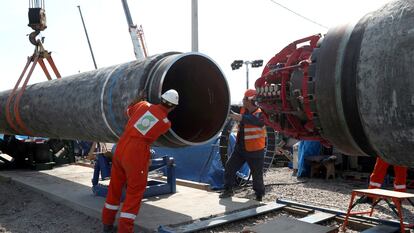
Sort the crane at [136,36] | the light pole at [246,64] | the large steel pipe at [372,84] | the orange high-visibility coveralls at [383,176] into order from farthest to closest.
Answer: the light pole at [246,64]
the crane at [136,36]
the orange high-visibility coveralls at [383,176]
the large steel pipe at [372,84]

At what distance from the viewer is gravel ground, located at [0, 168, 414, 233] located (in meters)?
4.73

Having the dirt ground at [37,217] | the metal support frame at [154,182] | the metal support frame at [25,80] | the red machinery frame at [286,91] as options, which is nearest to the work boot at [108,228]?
the dirt ground at [37,217]

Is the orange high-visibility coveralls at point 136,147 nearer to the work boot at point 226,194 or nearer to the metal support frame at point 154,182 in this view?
the metal support frame at point 154,182

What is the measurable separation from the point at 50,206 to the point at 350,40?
16.6 ft

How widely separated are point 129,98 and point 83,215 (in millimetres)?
1970

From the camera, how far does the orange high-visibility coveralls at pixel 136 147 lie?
12.6 feet

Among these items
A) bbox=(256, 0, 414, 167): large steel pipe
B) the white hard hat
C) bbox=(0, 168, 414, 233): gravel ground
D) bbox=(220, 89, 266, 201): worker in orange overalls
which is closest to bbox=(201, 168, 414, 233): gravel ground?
bbox=(0, 168, 414, 233): gravel ground

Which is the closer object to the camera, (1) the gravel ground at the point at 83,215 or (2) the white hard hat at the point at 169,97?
(2) the white hard hat at the point at 169,97

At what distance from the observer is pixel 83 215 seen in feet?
16.8

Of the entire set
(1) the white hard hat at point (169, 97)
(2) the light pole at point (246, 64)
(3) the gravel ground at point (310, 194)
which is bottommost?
(3) the gravel ground at point (310, 194)

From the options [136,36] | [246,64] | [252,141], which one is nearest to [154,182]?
[252,141]

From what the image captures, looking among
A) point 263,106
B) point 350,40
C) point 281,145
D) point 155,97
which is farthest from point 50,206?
point 281,145

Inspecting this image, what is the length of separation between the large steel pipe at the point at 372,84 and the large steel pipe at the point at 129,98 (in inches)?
81.4

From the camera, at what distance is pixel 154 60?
4105mm
